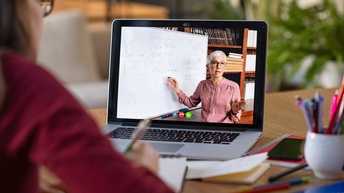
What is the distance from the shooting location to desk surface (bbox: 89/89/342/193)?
1.17 metres

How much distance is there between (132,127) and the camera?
153cm

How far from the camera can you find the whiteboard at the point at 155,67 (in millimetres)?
1491

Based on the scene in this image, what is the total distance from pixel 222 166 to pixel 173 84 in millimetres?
321

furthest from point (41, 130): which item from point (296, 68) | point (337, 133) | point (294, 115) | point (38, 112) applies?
point (296, 68)

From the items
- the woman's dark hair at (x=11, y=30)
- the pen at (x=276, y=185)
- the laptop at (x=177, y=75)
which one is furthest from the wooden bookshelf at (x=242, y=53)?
the woman's dark hair at (x=11, y=30)

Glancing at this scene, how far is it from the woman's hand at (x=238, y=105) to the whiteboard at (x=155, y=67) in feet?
0.30

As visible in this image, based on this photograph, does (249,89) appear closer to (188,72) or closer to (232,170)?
(188,72)

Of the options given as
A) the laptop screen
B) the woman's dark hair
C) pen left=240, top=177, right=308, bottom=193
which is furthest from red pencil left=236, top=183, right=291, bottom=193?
the woman's dark hair

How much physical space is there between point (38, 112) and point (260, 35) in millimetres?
Answer: 759

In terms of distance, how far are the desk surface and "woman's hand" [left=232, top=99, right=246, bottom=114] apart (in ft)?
0.27

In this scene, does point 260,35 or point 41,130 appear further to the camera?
point 260,35

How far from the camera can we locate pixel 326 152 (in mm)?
1188

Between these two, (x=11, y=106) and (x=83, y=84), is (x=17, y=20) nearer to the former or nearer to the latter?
(x=11, y=106)

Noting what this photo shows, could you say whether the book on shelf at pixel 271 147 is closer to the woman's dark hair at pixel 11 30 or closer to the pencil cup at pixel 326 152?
the pencil cup at pixel 326 152
